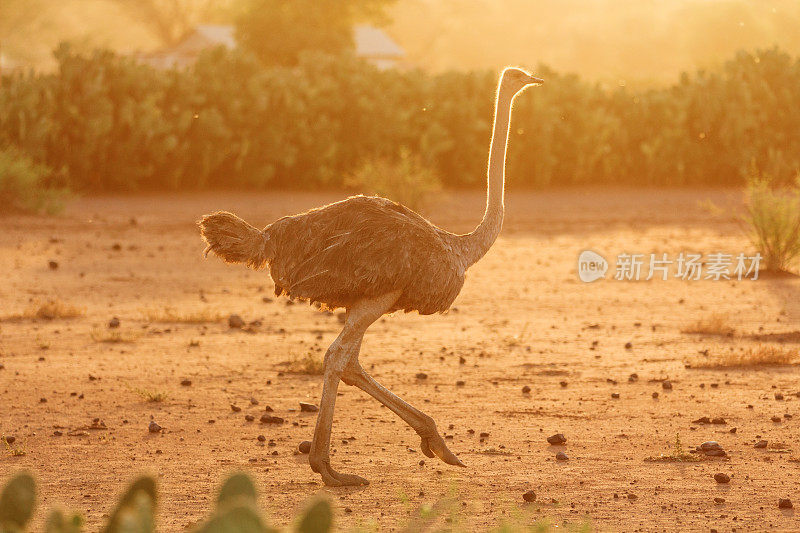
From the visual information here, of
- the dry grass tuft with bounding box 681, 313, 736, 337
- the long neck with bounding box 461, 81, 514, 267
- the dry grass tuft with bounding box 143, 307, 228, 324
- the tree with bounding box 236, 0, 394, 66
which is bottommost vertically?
the dry grass tuft with bounding box 143, 307, 228, 324

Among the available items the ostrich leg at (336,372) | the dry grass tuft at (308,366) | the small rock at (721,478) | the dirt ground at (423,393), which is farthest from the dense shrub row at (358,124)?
the small rock at (721,478)

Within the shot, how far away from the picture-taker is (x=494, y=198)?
7.72 m

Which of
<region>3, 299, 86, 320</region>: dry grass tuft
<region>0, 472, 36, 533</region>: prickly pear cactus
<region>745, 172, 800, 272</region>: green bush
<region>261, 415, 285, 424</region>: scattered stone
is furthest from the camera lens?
<region>745, 172, 800, 272</region>: green bush

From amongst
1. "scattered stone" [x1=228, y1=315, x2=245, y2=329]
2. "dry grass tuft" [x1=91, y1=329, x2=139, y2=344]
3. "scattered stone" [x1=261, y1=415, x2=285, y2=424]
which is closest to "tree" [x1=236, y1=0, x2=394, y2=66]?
"scattered stone" [x1=228, y1=315, x2=245, y2=329]

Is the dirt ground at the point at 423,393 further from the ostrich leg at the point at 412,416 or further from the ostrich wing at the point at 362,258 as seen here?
the ostrich wing at the point at 362,258

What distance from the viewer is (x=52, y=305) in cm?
1235

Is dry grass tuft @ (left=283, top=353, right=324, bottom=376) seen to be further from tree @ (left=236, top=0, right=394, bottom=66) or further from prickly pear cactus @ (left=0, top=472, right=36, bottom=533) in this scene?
tree @ (left=236, top=0, right=394, bottom=66)

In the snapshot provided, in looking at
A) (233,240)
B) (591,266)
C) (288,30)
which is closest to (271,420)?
(233,240)

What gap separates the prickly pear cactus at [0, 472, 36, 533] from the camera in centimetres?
386

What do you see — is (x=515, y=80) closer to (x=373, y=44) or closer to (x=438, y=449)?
(x=438, y=449)

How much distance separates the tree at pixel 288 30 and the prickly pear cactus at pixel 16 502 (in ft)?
111

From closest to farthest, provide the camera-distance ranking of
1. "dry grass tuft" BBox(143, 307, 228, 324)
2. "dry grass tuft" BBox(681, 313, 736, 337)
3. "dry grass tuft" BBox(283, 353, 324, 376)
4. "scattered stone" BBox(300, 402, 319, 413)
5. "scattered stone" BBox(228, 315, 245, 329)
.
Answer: "scattered stone" BBox(300, 402, 319, 413) → "dry grass tuft" BBox(283, 353, 324, 376) → "dry grass tuft" BBox(681, 313, 736, 337) → "scattered stone" BBox(228, 315, 245, 329) → "dry grass tuft" BBox(143, 307, 228, 324)

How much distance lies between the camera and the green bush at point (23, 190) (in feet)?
63.9

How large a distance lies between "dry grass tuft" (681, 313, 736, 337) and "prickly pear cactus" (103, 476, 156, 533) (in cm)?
842
